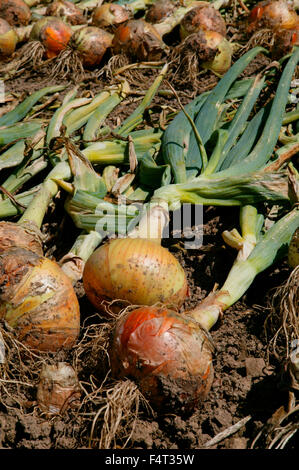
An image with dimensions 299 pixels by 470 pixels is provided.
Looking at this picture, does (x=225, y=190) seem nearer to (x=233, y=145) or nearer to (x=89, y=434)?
(x=233, y=145)

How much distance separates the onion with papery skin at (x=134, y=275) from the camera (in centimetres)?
214

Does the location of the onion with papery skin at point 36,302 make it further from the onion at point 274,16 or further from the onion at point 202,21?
the onion at point 274,16

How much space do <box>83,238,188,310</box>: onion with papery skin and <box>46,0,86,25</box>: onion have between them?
133 inches

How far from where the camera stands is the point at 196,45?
4133 millimetres

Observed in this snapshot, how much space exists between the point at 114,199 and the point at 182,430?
4.55 feet

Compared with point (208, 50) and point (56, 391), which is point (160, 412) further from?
point (208, 50)

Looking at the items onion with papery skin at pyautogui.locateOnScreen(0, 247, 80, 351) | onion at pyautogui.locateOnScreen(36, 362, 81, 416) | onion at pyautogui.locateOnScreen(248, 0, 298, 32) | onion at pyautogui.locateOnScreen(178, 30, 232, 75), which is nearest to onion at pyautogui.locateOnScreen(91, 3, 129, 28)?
onion at pyautogui.locateOnScreen(178, 30, 232, 75)

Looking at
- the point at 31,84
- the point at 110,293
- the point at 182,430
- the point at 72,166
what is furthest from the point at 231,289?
the point at 31,84

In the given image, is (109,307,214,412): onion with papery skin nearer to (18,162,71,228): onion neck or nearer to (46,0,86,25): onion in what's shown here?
(18,162,71,228): onion neck

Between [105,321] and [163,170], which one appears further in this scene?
[163,170]

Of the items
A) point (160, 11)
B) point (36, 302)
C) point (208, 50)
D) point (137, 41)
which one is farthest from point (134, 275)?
point (160, 11)

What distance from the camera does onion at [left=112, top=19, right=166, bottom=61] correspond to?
429 centimetres

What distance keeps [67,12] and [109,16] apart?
47 cm

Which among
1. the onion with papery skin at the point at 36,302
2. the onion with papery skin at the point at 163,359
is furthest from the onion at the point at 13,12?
the onion with papery skin at the point at 163,359
